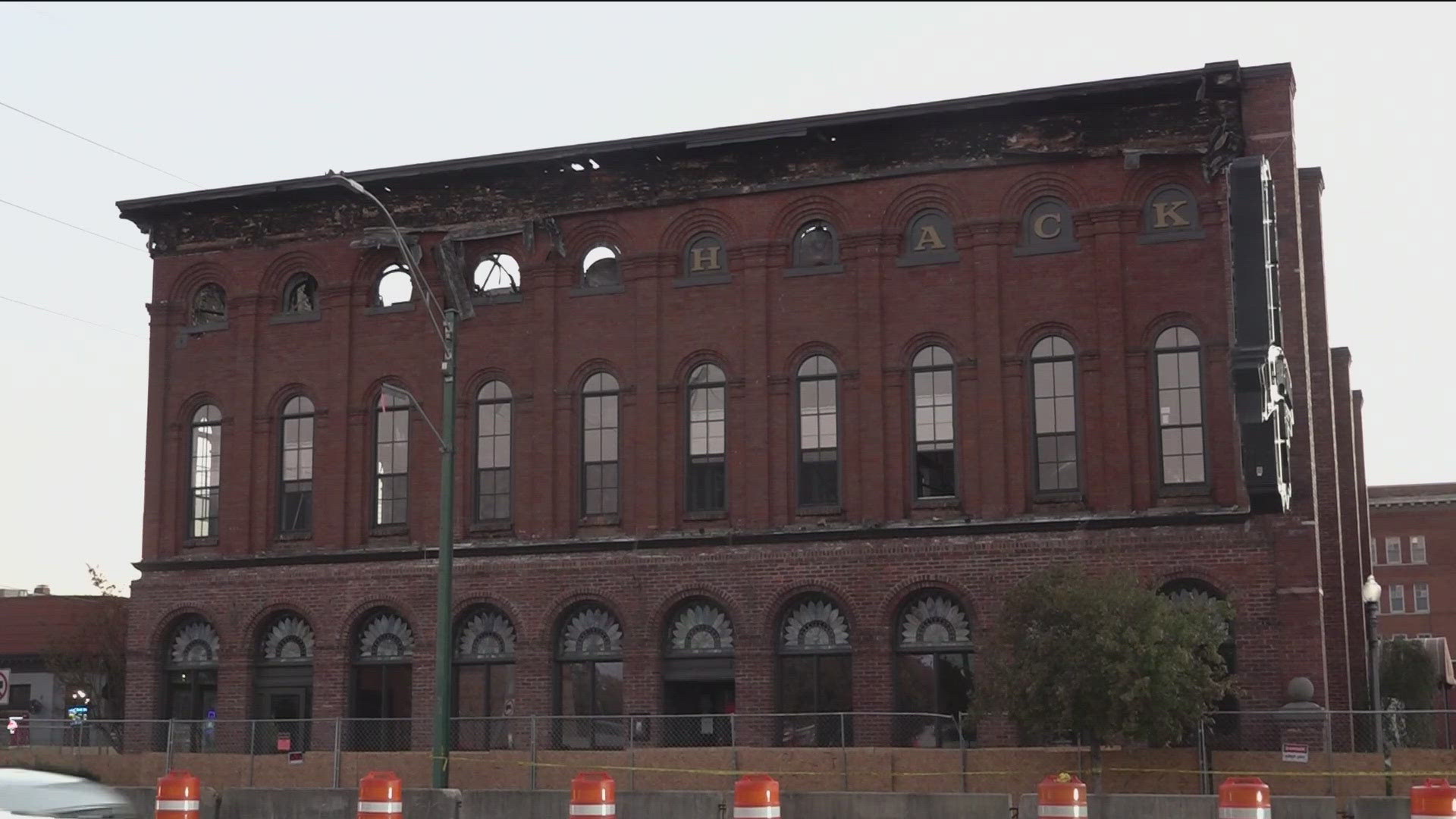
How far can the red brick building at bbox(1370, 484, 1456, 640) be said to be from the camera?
100 m

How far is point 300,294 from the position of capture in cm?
4062

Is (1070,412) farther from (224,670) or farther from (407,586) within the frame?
(224,670)

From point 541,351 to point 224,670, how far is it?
9.79m

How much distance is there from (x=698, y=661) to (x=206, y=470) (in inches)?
496

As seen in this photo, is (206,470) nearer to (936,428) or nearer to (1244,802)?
(936,428)

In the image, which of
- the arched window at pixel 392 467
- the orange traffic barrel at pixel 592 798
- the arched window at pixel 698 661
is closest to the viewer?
the orange traffic barrel at pixel 592 798

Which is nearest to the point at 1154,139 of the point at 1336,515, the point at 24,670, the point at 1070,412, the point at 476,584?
the point at 1070,412

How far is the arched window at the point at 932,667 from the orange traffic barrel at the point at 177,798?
47.9 ft

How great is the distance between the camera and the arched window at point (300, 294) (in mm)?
40375

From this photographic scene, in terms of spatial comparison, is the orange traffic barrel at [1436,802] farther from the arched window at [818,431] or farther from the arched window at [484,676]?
the arched window at [484,676]

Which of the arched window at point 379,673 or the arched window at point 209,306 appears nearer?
the arched window at point 379,673

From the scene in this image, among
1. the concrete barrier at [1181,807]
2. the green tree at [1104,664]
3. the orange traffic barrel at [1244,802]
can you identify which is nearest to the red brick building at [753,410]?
the green tree at [1104,664]

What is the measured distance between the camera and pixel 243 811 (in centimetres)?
2986

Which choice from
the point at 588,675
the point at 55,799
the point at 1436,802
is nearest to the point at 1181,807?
the point at 1436,802
